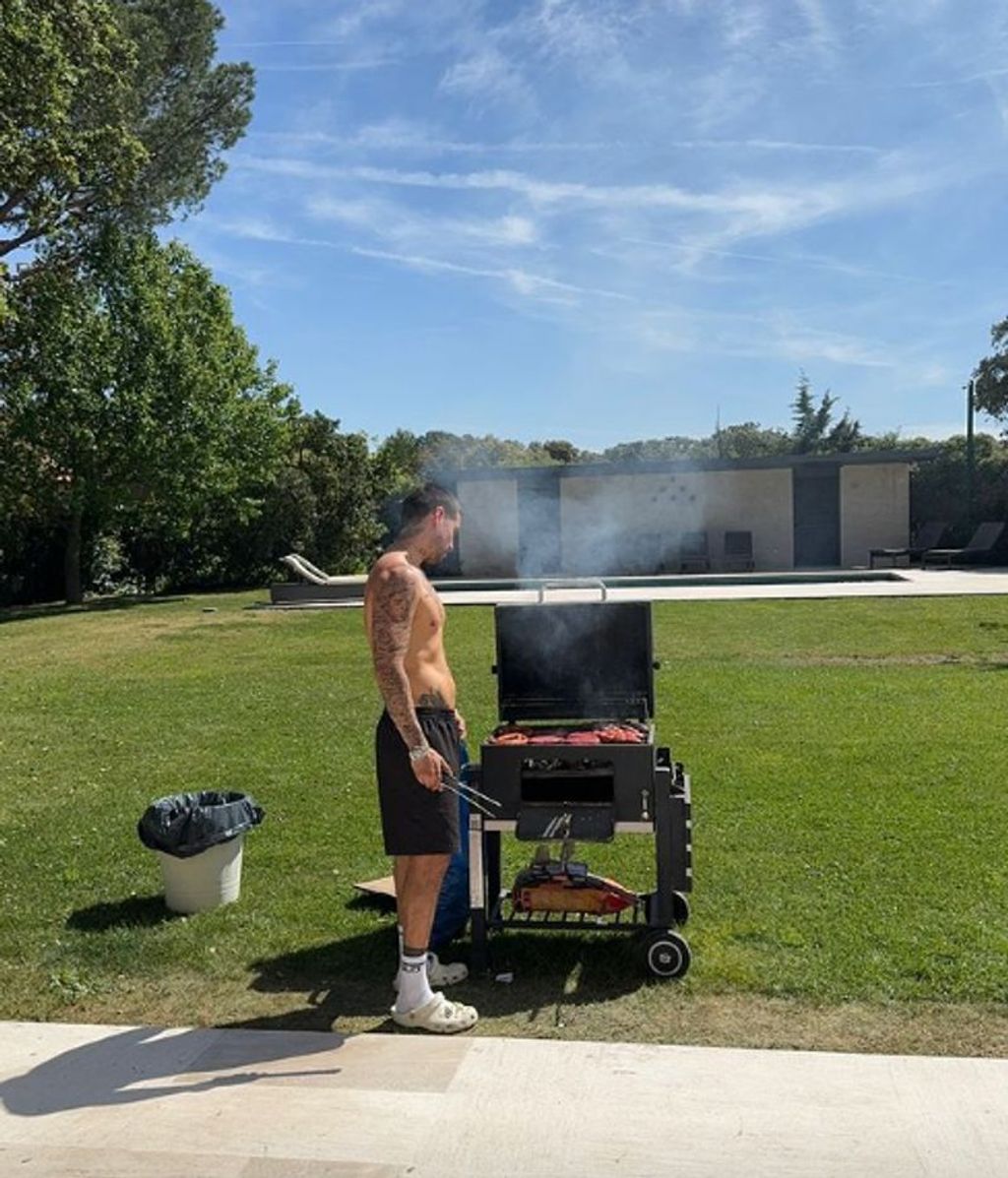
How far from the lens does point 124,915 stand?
13.9 feet

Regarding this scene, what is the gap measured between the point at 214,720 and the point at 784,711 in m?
4.35

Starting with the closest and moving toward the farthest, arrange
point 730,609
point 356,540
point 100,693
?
point 100,693 → point 730,609 → point 356,540

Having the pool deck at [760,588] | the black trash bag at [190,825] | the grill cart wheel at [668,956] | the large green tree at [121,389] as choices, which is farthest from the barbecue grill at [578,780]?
the large green tree at [121,389]

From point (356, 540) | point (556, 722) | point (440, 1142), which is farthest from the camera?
point (356, 540)

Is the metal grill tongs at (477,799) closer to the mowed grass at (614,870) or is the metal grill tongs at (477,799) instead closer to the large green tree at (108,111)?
the mowed grass at (614,870)

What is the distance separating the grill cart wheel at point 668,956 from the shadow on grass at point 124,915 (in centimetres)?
189

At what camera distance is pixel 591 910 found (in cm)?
366

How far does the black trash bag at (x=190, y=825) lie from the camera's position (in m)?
4.14

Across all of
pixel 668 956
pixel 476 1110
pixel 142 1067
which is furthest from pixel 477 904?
pixel 142 1067

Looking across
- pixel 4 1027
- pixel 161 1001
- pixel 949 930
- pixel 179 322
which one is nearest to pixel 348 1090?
pixel 161 1001

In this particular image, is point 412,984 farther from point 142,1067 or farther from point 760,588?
point 760,588

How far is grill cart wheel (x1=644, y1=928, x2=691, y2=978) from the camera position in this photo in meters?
3.50

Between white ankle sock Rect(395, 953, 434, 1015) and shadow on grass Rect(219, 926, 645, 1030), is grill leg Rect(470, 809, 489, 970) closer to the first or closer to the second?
shadow on grass Rect(219, 926, 645, 1030)

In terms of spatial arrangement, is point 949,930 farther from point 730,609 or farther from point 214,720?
point 730,609
